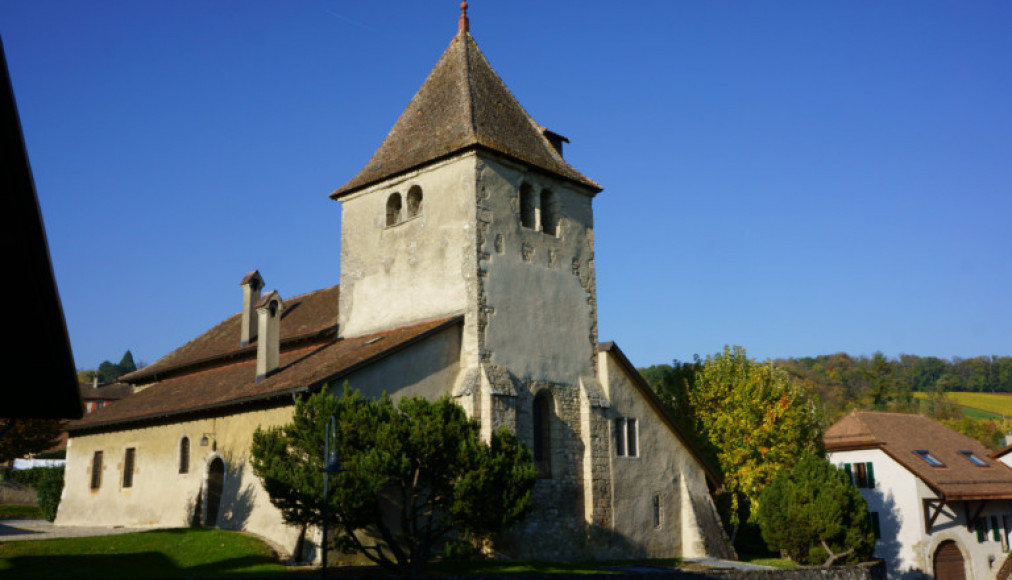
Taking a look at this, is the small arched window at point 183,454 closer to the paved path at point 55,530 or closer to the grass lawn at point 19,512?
the paved path at point 55,530

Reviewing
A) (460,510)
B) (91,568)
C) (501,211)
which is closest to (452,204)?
(501,211)

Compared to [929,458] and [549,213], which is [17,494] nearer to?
[549,213]

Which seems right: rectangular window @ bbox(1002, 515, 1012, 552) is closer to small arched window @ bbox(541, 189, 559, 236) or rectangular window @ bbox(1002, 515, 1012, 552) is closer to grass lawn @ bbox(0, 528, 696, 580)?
grass lawn @ bbox(0, 528, 696, 580)

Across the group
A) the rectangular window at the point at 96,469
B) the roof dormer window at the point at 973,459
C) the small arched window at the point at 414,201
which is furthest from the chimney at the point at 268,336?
the roof dormer window at the point at 973,459

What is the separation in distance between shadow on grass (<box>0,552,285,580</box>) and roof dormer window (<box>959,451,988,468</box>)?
32.7 m

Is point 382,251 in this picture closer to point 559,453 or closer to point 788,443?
point 559,453

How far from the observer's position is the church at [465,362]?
22516mm

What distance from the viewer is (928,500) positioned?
117 ft

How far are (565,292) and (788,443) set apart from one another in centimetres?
1227

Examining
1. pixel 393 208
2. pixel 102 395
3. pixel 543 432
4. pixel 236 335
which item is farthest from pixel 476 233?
pixel 102 395

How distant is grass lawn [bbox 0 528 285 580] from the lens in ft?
56.8

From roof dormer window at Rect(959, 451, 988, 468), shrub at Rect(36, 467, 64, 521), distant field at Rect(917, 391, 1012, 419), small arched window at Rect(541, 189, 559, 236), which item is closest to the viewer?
small arched window at Rect(541, 189, 559, 236)

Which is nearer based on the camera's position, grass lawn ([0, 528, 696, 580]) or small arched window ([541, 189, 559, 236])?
grass lawn ([0, 528, 696, 580])

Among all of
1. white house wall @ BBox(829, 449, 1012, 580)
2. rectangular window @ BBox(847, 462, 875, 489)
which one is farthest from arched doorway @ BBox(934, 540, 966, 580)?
rectangular window @ BBox(847, 462, 875, 489)
